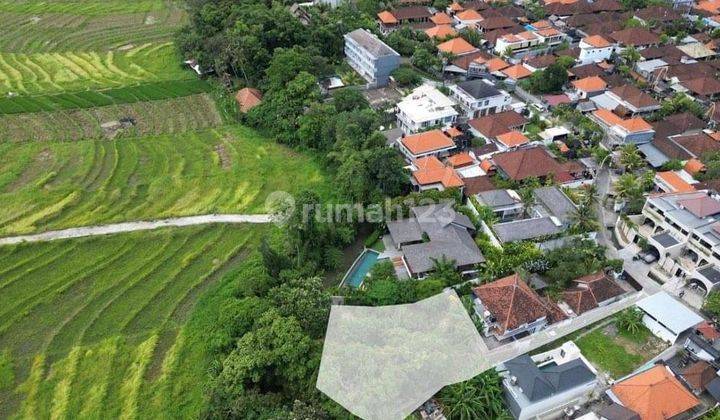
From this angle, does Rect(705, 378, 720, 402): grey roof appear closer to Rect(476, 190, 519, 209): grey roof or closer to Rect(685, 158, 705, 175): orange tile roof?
Rect(476, 190, 519, 209): grey roof

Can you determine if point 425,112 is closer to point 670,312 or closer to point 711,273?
point 711,273

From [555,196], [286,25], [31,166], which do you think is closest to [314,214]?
[555,196]

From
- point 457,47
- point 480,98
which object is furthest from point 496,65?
point 480,98

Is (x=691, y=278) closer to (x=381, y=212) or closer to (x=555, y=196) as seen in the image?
(x=555, y=196)

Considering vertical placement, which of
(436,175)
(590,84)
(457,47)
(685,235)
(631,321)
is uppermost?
(457,47)

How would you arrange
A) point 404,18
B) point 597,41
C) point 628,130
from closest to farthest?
point 628,130, point 597,41, point 404,18

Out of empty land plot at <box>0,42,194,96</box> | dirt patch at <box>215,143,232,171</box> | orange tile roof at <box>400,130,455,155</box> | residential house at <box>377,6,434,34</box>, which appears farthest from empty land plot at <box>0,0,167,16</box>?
orange tile roof at <box>400,130,455,155</box>
